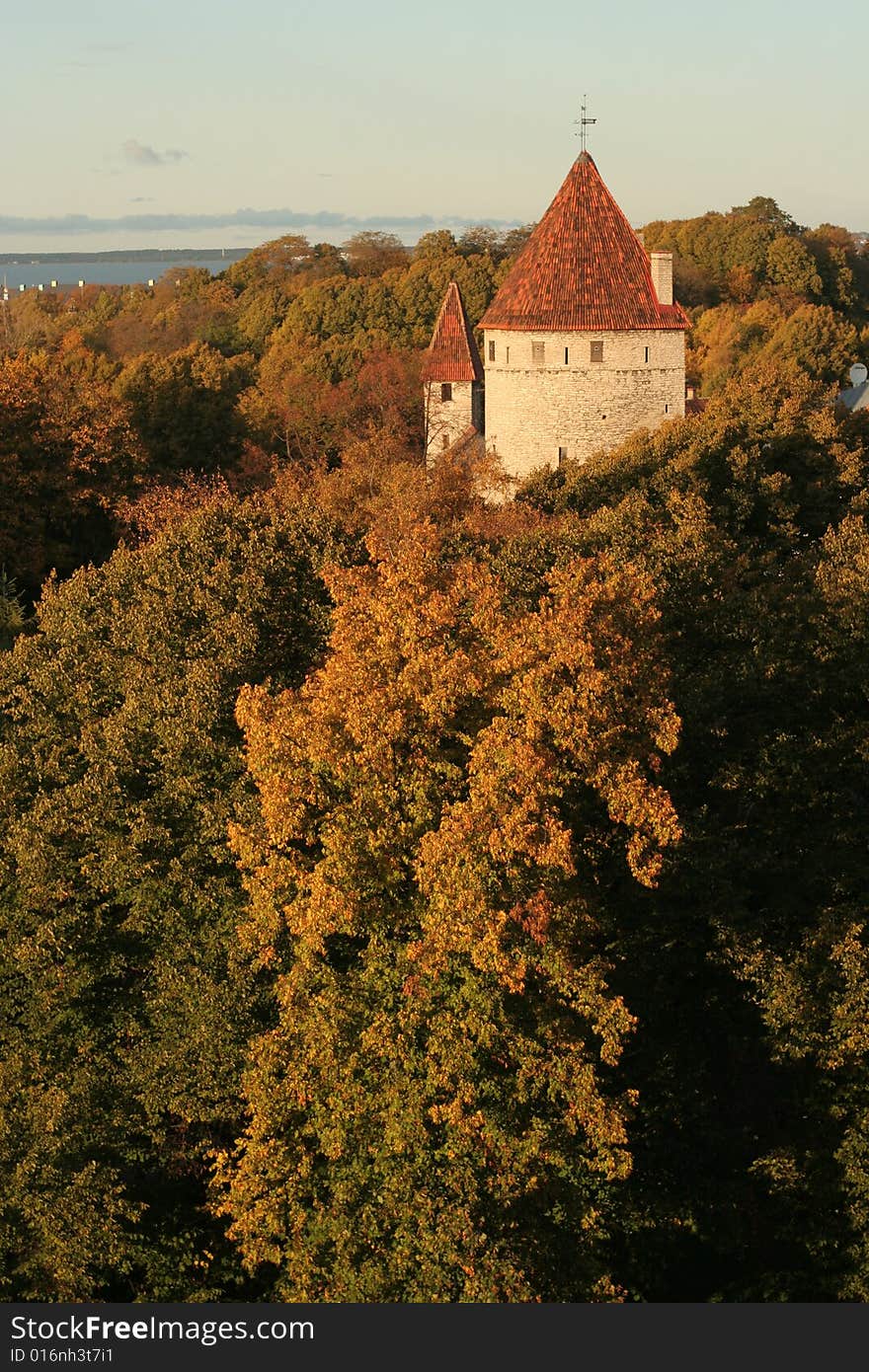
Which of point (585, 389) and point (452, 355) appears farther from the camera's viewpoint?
point (452, 355)

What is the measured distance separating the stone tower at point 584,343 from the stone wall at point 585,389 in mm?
→ 27

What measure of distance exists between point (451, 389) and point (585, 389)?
12.6 m

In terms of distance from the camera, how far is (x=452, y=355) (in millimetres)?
60219

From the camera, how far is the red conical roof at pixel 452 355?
59969 millimetres

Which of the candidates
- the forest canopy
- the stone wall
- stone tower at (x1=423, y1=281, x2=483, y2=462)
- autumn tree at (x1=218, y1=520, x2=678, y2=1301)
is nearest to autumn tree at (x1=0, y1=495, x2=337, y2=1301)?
the forest canopy

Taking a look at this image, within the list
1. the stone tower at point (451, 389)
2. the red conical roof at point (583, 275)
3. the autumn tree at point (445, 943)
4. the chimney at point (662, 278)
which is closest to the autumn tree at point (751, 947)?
the autumn tree at point (445, 943)

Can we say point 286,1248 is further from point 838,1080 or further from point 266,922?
point 838,1080

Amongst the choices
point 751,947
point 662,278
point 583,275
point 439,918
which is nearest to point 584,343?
point 583,275

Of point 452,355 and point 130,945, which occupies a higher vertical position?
point 452,355

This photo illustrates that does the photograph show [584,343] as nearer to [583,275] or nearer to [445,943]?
[583,275]

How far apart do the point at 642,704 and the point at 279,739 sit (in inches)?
182

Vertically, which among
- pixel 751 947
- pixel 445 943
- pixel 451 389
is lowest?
pixel 751 947

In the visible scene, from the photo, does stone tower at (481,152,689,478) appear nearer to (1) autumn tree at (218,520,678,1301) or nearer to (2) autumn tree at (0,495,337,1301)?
(2) autumn tree at (0,495,337,1301)

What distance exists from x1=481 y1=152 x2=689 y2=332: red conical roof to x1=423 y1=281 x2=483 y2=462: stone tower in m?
8.99
